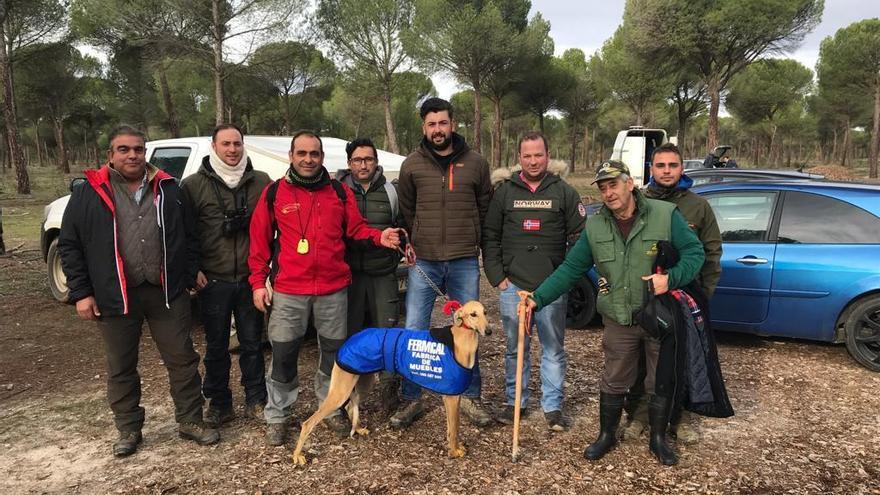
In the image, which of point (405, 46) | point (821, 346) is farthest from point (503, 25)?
point (821, 346)

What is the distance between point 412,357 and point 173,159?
3955 millimetres

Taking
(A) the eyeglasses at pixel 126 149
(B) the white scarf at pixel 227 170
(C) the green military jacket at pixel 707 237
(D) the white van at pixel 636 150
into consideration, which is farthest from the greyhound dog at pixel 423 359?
(D) the white van at pixel 636 150

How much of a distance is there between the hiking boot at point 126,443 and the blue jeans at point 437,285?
Answer: 166 centimetres

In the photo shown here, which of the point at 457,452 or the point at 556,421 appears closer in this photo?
the point at 457,452

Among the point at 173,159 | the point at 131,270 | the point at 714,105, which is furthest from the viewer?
the point at 714,105

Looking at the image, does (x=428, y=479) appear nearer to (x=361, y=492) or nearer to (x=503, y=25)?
(x=361, y=492)

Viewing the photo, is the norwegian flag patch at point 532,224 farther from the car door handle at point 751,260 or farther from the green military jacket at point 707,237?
the car door handle at point 751,260

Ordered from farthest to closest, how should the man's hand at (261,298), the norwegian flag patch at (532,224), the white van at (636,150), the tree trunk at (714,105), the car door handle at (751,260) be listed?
1. the tree trunk at (714,105)
2. the white van at (636,150)
3. the car door handle at (751,260)
4. the norwegian flag patch at (532,224)
5. the man's hand at (261,298)

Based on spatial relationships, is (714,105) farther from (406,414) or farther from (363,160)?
(406,414)

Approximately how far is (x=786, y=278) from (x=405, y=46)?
23.5m

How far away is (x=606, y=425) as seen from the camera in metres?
3.12

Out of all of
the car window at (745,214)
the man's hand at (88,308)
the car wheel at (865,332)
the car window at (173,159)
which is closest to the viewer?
the man's hand at (88,308)

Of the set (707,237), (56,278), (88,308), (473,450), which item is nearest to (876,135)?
(707,237)

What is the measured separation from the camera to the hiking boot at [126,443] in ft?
10.2
